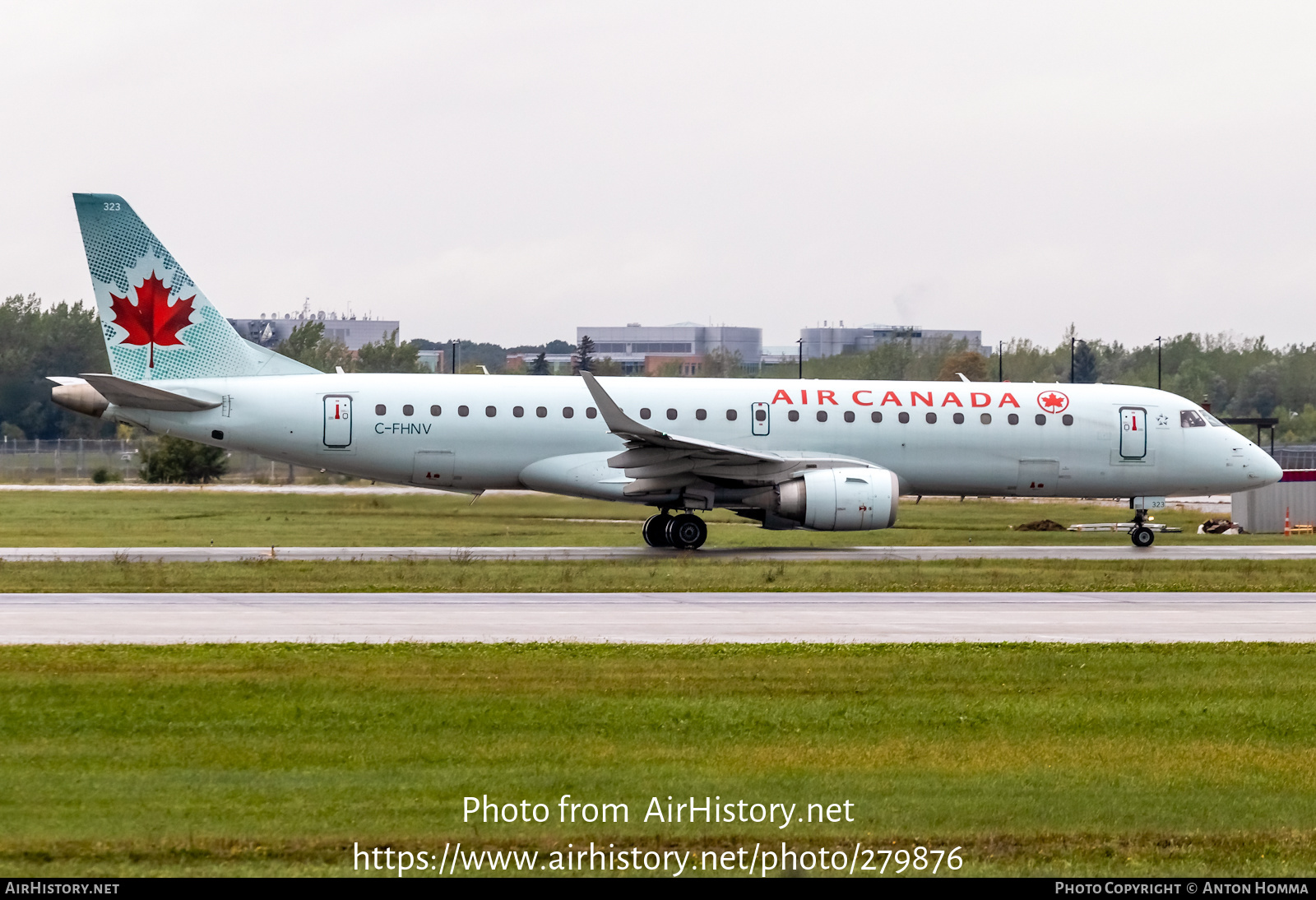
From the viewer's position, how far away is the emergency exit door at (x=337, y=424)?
30047 millimetres

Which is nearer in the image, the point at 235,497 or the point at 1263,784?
the point at 1263,784

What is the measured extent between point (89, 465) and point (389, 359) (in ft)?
41.8

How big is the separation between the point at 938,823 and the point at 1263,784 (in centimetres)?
262

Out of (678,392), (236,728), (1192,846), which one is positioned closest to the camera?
(1192,846)

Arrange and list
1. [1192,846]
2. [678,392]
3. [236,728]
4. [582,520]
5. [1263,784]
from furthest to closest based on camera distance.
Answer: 1. [582,520]
2. [678,392]
3. [236,728]
4. [1263,784]
5. [1192,846]

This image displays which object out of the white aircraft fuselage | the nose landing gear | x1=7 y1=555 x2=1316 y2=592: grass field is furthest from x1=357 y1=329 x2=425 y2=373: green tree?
x1=7 y1=555 x2=1316 y2=592: grass field

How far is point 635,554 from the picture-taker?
2948cm

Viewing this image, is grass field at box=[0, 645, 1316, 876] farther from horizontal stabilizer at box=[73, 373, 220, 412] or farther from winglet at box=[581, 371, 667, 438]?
horizontal stabilizer at box=[73, 373, 220, 412]

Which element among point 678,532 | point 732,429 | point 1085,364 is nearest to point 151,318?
point 678,532

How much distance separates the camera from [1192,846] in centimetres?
848

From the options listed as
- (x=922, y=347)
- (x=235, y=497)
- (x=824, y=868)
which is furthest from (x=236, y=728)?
(x=922, y=347)

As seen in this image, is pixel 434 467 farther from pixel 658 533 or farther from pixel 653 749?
pixel 653 749

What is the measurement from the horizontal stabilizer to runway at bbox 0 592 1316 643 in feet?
28.3

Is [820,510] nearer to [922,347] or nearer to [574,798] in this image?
[574,798]
